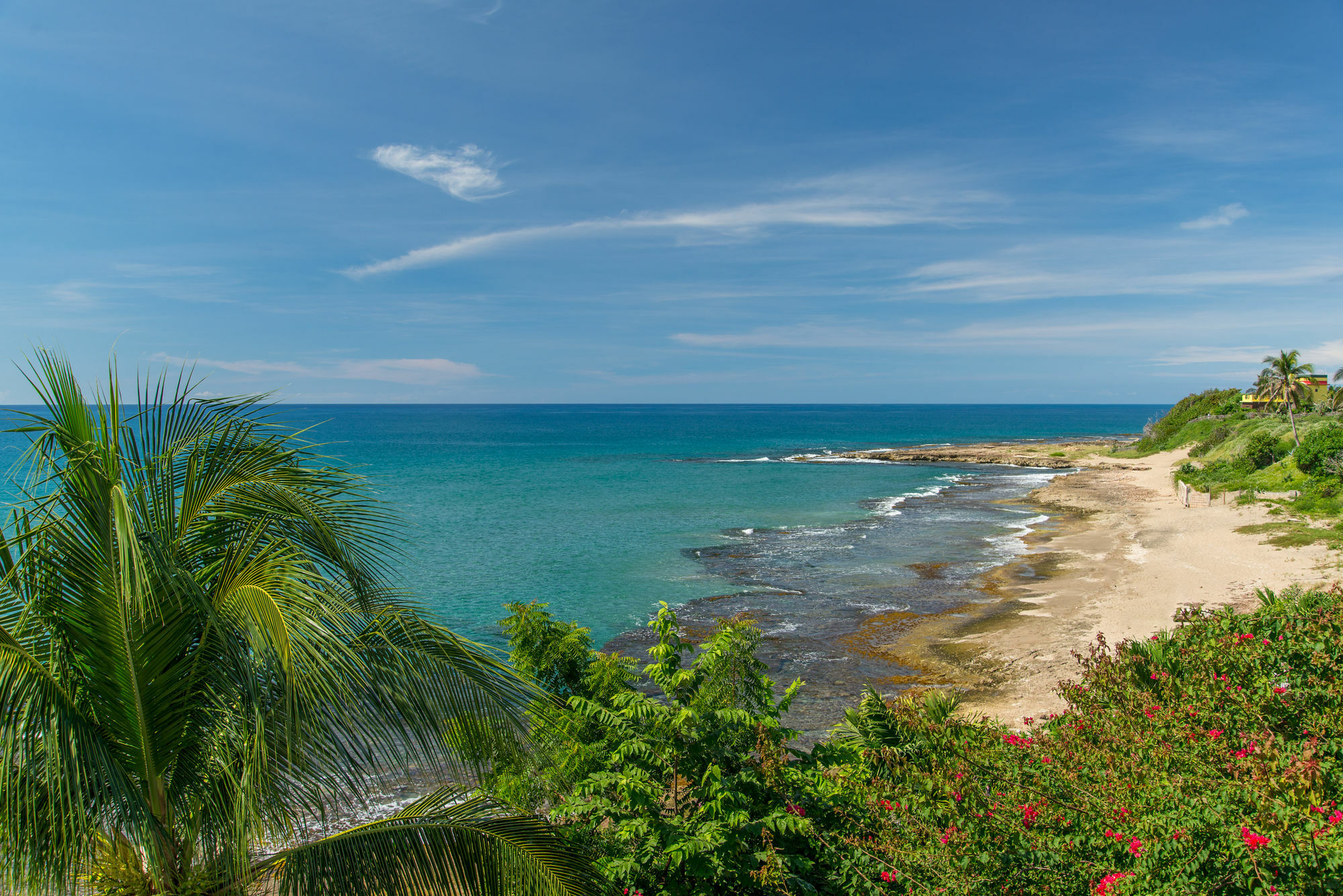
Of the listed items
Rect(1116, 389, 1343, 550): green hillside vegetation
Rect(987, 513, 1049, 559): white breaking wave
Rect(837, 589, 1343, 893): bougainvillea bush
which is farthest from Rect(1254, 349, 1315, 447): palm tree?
Rect(837, 589, 1343, 893): bougainvillea bush

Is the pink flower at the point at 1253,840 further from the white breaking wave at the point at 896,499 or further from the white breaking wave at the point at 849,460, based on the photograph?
the white breaking wave at the point at 849,460

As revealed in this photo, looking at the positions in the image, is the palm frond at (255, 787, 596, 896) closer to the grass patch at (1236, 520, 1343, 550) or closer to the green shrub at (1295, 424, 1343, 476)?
the grass patch at (1236, 520, 1343, 550)

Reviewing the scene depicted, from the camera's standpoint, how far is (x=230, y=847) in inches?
172

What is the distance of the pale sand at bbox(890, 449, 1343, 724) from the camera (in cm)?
1870

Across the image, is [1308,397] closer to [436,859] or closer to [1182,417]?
[1182,417]

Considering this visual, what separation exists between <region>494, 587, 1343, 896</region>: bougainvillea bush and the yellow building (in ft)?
254

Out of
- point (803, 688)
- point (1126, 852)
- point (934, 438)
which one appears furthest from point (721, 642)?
point (934, 438)

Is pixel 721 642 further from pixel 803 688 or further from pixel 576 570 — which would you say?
pixel 576 570

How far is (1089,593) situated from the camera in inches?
1009

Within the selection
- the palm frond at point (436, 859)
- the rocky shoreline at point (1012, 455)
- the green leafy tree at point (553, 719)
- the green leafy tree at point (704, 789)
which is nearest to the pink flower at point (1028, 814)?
the green leafy tree at point (704, 789)

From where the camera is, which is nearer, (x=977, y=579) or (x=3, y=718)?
(x=3, y=718)

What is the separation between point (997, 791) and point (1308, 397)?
81275 millimetres

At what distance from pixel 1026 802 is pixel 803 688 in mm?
11702

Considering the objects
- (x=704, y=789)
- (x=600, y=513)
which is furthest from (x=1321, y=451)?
(x=704, y=789)
